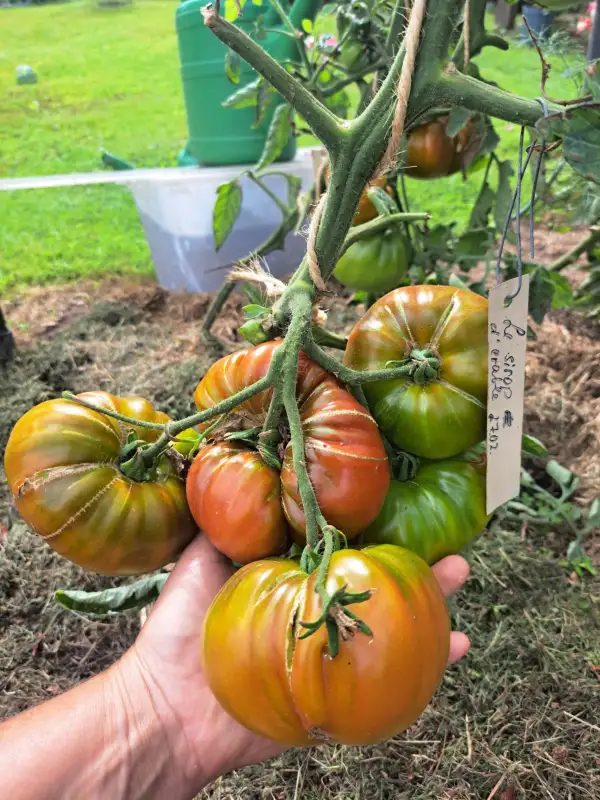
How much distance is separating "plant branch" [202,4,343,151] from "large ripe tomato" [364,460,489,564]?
0.40 metres

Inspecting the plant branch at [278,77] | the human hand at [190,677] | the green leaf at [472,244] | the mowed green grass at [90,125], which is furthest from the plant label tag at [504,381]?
the mowed green grass at [90,125]

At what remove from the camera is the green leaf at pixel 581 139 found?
0.62 metres

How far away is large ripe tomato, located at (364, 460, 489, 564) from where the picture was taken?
76 cm

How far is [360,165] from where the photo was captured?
0.68m

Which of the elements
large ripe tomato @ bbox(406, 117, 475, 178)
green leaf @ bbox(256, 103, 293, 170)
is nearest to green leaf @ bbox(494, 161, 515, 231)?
large ripe tomato @ bbox(406, 117, 475, 178)

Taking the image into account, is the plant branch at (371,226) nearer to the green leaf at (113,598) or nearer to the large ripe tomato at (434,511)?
the large ripe tomato at (434,511)

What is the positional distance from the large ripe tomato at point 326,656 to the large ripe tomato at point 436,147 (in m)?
0.88

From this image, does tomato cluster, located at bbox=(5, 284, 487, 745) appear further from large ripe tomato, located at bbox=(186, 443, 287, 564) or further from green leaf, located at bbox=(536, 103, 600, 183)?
green leaf, located at bbox=(536, 103, 600, 183)

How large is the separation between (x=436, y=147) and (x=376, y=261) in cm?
25

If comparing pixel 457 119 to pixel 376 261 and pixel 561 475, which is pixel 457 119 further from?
pixel 561 475

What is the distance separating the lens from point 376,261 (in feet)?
4.02

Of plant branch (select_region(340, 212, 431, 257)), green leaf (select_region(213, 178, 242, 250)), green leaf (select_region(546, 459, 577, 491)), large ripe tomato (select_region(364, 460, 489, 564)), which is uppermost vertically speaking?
plant branch (select_region(340, 212, 431, 257))

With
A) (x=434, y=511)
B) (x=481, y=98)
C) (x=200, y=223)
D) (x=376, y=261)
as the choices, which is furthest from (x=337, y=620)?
(x=200, y=223)

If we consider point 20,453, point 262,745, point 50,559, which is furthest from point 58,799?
point 50,559
